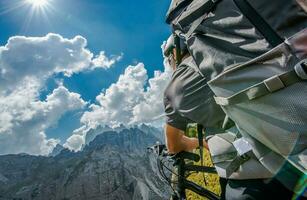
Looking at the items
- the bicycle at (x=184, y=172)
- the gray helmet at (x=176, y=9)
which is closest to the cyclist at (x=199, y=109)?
the gray helmet at (x=176, y=9)

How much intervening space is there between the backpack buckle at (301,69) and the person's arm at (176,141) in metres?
1.70

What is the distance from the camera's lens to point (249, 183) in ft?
8.64

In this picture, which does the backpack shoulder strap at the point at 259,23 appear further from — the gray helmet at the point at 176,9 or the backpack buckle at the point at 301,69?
the gray helmet at the point at 176,9

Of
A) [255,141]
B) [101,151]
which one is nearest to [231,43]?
[255,141]

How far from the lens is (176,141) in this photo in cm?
367

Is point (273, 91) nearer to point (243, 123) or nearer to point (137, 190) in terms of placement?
point (243, 123)

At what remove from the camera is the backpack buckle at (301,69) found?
1.63 m

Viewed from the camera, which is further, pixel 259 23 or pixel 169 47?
pixel 169 47

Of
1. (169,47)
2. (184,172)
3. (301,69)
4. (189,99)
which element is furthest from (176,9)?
(184,172)

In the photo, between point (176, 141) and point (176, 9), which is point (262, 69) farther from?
point (176, 141)

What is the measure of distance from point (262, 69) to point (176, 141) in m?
1.98

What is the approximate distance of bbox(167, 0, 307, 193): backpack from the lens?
1.71 meters

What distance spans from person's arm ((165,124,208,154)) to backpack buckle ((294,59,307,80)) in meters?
1.70

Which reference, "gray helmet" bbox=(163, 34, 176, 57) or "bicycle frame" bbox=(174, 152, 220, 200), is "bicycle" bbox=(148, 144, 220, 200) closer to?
"bicycle frame" bbox=(174, 152, 220, 200)
